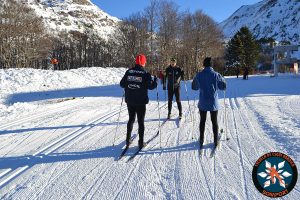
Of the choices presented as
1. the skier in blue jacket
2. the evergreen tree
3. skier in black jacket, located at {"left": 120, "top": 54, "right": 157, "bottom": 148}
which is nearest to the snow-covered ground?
the skier in blue jacket

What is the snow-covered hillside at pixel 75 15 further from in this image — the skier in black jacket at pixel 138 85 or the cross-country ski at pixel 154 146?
the skier in black jacket at pixel 138 85

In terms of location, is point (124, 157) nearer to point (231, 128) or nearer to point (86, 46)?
point (231, 128)

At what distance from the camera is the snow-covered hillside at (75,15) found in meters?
133

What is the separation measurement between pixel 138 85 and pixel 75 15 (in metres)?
151

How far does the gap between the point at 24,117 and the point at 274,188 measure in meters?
9.72

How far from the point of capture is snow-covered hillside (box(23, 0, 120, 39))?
435 ft

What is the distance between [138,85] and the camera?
7207 mm

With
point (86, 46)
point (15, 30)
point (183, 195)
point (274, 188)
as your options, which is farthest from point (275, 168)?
point (86, 46)

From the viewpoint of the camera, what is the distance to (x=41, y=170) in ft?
20.6

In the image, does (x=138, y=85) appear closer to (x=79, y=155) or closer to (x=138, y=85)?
(x=138, y=85)

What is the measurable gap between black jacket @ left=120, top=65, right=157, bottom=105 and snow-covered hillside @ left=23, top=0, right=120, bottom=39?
410ft

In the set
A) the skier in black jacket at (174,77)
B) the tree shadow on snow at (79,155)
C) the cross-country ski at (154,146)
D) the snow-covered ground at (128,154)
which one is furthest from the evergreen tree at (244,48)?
the tree shadow on snow at (79,155)

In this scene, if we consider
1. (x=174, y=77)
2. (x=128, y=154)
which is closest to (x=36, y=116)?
(x=174, y=77)

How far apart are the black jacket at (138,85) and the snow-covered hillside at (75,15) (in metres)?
125
